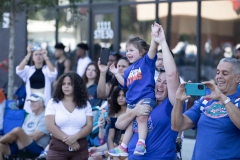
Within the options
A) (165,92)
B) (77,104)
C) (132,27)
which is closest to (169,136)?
(165,92)

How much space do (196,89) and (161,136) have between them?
3.02 feet

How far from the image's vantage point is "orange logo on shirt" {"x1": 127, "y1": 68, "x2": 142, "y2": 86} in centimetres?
561

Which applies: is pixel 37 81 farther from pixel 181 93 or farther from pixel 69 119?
pixel 181 93

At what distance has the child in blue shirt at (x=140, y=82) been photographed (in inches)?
210

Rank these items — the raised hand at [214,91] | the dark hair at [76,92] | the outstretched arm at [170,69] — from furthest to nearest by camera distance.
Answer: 1. the dark hair at [76,92]
2. the outstretched arm at [170,69]
3. the raised hand at [214,91]

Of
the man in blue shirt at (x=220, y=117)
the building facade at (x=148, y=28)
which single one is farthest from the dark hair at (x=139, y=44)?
the building facade at (x=148, y=28)

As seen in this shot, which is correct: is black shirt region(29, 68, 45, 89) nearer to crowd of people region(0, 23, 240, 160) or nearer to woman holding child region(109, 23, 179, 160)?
crowd of people region(0, 23, 240, 160)

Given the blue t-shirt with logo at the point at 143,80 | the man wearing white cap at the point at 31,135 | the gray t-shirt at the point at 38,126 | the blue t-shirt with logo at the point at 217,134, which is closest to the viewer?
the blue t-shirt with logo at the point at 217,134

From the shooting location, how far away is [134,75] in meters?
5.65

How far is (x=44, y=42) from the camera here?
13.7 m

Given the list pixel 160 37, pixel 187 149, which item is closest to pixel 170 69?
pixel 160 37

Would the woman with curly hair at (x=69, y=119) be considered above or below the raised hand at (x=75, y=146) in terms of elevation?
above

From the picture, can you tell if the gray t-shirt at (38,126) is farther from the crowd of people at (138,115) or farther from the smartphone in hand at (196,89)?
the smartphone in hand at (196,89)

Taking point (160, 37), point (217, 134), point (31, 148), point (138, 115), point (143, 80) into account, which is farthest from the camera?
point (31, 148)
